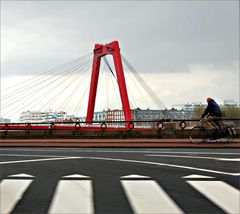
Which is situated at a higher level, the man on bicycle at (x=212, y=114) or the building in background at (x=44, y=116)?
the building in background at (x=44, y=116)

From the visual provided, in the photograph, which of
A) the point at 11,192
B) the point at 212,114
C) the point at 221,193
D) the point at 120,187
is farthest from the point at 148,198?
the point at 212,114

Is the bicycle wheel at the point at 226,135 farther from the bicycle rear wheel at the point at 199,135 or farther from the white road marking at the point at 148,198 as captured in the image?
the white road marking at the point at 148,198

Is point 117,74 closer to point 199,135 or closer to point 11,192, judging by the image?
point 199,135

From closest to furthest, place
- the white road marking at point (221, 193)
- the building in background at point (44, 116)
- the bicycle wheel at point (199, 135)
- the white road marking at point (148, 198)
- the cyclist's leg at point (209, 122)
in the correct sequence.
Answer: the white road marking at point (148, 198)
the white road marking at point (221, 193)
the cyclist's leg at point (209, 122)
the bicycle wheel at point (199, 135)
the building in background at point (44, 116)

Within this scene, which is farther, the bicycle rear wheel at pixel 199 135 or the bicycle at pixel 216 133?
the bicycle rear wheel at pixel 199 135

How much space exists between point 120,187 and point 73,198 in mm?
1205

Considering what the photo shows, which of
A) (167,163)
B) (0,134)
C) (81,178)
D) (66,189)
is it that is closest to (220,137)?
(167,163)

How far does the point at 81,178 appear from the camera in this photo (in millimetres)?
7969

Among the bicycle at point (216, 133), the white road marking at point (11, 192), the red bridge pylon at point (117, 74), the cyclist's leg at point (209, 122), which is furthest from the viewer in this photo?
the red bridge pylon at point (117, 74)

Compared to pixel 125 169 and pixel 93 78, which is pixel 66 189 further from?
pixel 93 78

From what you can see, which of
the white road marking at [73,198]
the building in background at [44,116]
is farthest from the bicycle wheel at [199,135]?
the building in background at [44,116]

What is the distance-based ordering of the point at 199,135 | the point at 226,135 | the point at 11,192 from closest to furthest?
1. the point at 11,192
2. the point at 226,135
3. the point at 199,135

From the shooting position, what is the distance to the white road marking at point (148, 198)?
5336mm

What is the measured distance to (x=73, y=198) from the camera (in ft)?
19.8
